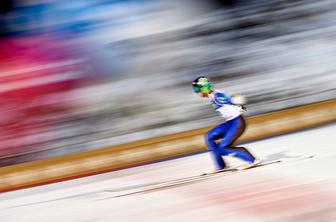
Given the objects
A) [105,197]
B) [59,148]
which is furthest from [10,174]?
[105,197]

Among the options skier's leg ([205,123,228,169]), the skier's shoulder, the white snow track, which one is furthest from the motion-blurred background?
the skier's shoulder

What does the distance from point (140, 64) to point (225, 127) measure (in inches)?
104

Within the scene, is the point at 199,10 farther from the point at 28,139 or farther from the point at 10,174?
the point at 10,174

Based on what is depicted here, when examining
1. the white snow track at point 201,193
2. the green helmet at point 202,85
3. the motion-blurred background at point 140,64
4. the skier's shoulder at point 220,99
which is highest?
the motion-blurred background at point 140,64

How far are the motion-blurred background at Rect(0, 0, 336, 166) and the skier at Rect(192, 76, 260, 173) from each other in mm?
1873

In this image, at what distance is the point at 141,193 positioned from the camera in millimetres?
3496

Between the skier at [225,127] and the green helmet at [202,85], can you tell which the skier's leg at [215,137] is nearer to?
the skier at [225,127]

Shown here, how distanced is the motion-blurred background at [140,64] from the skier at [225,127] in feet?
6.15

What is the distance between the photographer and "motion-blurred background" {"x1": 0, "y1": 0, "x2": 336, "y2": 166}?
5.73 meters

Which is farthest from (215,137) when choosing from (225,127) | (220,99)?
(220,99)

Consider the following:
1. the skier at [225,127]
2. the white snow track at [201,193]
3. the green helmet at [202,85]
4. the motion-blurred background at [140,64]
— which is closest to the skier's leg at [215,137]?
the skier at [225,127]

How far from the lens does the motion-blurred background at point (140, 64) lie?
18.8 feet

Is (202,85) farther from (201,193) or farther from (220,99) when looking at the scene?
(201,193)

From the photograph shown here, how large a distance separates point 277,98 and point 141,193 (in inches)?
103
